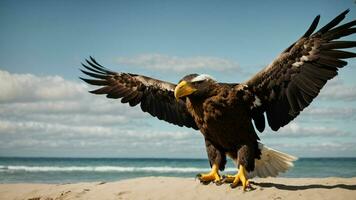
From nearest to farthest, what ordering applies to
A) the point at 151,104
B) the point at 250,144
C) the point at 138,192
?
the point at 250,144 → the point at 138,192 → the point at 151,104

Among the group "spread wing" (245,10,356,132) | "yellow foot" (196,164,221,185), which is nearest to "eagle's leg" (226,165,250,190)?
"yellow foot" (196,164,221,185)

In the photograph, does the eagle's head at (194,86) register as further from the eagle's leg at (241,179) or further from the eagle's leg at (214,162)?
the eagle's leg at (241,179)

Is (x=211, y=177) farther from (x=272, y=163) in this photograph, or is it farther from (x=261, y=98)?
(x=261, y=98)

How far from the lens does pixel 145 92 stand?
323 inches

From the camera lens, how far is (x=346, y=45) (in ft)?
20.9

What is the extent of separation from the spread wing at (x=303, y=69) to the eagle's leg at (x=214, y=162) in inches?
32.6

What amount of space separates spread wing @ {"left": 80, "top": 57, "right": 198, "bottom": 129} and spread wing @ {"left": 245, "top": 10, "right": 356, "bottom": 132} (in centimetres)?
161

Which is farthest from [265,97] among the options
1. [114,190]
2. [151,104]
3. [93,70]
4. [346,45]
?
[93,70]

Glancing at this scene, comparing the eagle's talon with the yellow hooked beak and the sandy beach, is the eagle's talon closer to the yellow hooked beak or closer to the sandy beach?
the sandy beach

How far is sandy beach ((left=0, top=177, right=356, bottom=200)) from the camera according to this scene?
6.17 m

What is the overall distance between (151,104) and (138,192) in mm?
1696

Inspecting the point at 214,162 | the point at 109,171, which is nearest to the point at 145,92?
Result: the point at 214,162

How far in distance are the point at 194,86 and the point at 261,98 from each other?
1.09 m

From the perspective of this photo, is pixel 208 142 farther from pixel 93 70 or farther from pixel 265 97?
pixel 93 70
